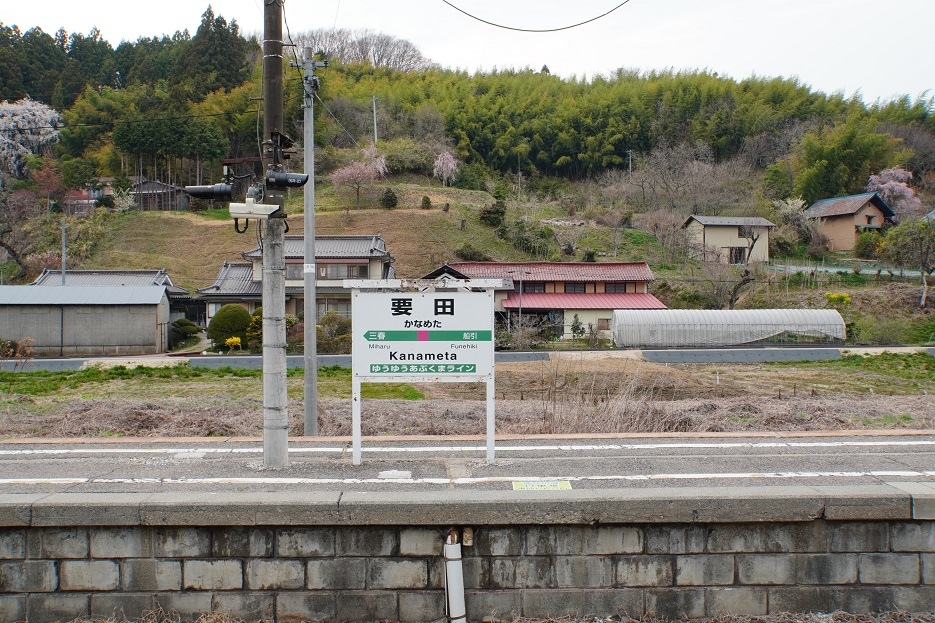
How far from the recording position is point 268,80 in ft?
19.9

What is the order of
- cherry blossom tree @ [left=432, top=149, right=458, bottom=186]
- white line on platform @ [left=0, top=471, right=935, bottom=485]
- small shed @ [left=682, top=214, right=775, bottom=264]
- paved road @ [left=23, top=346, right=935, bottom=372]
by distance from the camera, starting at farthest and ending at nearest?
cherry blossom tree @ [left=432, top=149, right=458, bottom=186] → small shed @ [left=682, top=214, right=775, bottom=264] → paved road @ [left=23, top=346, right=935, bottom=372] → white line on platform @ [left=0, top=471, right=935, bottom=485]

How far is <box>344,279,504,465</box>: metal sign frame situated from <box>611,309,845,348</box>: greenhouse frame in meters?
21.7

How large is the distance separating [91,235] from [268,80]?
140 ft

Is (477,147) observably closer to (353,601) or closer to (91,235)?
(91,235)

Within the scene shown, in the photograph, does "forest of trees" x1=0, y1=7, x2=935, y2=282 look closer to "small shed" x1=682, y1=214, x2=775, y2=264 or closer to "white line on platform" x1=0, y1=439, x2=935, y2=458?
"small shed" x1=682, y1=214, x2=775, y2=264

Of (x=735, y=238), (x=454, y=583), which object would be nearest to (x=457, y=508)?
(x=454, y=583)

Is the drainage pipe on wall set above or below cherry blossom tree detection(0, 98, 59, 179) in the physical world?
below

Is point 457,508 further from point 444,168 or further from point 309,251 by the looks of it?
point 444,168

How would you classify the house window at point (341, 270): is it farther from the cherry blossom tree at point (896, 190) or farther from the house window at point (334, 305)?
the cherry blossom tree at point (896, 190)

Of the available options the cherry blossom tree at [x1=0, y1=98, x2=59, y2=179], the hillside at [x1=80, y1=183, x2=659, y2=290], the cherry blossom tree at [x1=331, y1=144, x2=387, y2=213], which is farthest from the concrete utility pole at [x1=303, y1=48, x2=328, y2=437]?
the cherry blossom tree at [x1=0, y1=98, x2=59, y2=179]

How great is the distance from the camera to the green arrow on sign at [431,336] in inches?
225

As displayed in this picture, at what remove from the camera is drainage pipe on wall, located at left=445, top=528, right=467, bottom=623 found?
13.6ft

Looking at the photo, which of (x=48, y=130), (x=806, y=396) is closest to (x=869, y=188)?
(x=806, y=396)

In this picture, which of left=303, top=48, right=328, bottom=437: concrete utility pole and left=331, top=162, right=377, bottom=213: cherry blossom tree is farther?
left=331, top=162, right=377, bottom=213: cherry blossom tree
